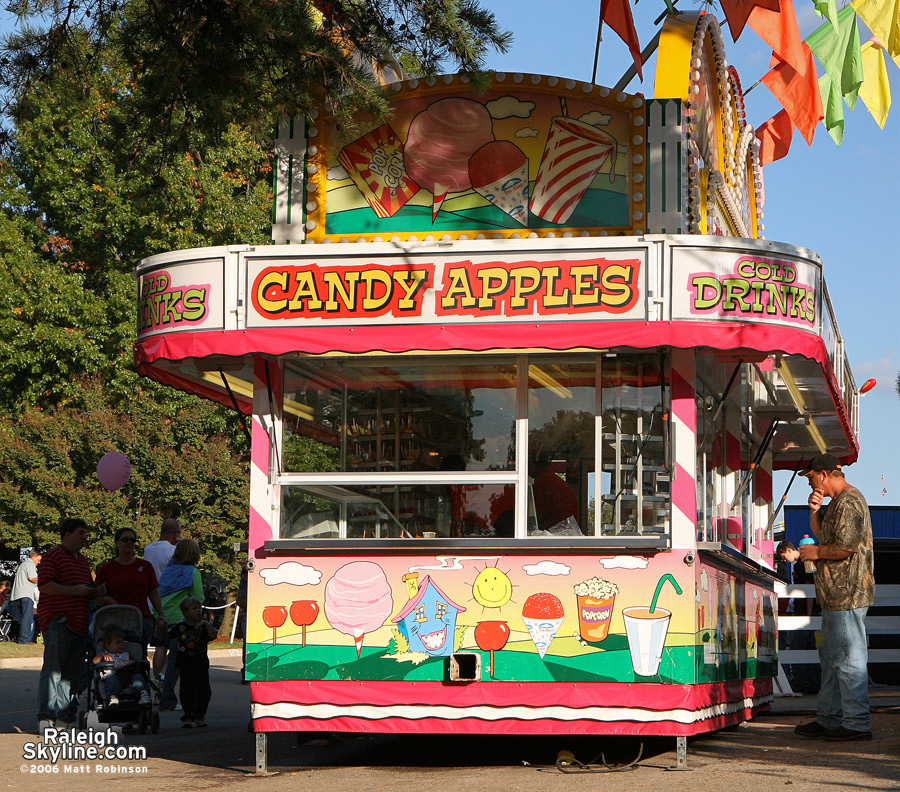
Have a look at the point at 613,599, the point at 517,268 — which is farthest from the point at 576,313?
the point at 613,599

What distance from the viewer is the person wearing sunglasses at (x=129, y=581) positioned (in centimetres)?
1080

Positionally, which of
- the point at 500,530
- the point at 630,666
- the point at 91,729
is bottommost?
the point at 91,729

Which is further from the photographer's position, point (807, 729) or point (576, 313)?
point (807, 729)

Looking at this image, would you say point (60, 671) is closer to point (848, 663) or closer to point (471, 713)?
point (471, 713)

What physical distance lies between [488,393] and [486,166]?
5.13 feet

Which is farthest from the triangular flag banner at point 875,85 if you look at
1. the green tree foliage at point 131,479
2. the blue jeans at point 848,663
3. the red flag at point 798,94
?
the green tree foliage at point 131,479

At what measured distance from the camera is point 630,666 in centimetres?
772

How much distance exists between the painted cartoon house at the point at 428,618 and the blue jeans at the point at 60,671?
11.5ft

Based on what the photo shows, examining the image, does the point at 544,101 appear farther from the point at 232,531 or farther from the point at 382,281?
the point at 232,531

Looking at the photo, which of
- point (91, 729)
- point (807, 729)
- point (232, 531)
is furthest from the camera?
point (232, 531)

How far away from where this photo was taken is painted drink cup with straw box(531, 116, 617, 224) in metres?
8.49

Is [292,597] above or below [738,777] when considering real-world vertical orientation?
above

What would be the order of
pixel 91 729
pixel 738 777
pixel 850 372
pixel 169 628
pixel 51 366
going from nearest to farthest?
1. pixel 738 777
2. pixel 91 729
3. pixel 169 628
4. pixel 850 372
5. pixel 51 366

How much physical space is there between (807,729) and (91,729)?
17.9 ft
